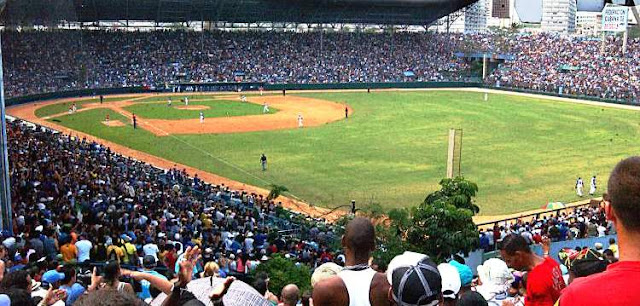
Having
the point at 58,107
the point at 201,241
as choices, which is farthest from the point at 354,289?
the point at 58,107

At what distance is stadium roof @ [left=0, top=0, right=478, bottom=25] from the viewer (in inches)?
2630

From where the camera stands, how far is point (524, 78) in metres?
71.9

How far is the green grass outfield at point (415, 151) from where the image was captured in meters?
28.1

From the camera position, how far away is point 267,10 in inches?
2921

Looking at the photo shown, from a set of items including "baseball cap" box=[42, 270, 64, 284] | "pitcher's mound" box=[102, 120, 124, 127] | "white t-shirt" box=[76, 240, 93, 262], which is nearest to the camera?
"baseball cap" box=[42, 270, 64, 284]

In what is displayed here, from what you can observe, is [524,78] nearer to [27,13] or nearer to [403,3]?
[403,3]

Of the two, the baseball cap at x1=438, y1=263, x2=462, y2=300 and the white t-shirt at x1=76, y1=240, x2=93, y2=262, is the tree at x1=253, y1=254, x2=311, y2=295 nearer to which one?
the white t-shirt at x1=76, y1=240, x2=93, y2=262

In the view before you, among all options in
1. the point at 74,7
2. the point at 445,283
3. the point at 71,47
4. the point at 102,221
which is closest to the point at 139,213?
the point at 102,221

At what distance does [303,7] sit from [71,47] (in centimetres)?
2653

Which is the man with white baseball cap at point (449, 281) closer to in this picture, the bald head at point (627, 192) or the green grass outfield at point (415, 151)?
the bald head at point (627, 192)

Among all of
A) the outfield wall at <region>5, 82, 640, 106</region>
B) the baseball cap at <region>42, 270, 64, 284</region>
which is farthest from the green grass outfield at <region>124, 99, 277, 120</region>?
the baseball cap at <region>42, 270, 64, 284</region>

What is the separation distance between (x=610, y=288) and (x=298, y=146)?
35.2 metres

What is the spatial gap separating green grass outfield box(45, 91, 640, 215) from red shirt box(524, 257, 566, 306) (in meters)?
19.5

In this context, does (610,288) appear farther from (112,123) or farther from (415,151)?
(112,123)
